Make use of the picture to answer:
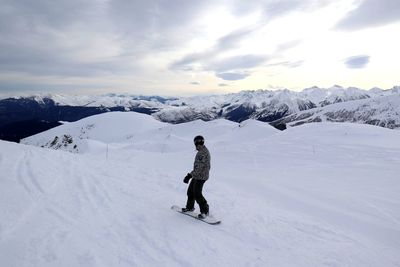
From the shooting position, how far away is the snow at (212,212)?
721cm

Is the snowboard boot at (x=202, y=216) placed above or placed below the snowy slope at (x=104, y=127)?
above

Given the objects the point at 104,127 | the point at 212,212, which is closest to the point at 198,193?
the point at 212,212

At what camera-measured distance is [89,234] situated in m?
8.01

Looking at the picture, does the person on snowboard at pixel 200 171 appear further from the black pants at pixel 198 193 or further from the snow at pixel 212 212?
the snow at pixel 212 212

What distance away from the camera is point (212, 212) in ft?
34.8

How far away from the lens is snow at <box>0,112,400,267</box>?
23.7ft

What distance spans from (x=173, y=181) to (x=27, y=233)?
7.83m

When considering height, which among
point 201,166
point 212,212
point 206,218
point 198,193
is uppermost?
point 201,166

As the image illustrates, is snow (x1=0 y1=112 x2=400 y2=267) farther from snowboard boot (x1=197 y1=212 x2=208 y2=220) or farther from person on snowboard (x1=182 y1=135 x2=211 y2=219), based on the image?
person on snowboard (x1=182 y1=135 x2=211 y2=219)

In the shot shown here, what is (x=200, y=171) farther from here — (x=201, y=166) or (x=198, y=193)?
(x=198, y=193)

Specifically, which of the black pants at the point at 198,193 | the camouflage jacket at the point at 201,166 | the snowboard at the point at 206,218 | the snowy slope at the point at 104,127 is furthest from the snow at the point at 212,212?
the snowy slope at the point at 104,127

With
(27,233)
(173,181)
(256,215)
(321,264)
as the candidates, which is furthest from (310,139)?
(27,233)

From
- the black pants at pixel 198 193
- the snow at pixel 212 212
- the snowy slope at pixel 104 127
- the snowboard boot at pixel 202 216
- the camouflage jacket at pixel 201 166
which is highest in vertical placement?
the camouflage jacket at pixel 201 166

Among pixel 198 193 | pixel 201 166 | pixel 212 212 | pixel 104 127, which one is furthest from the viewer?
pixel 104 127
